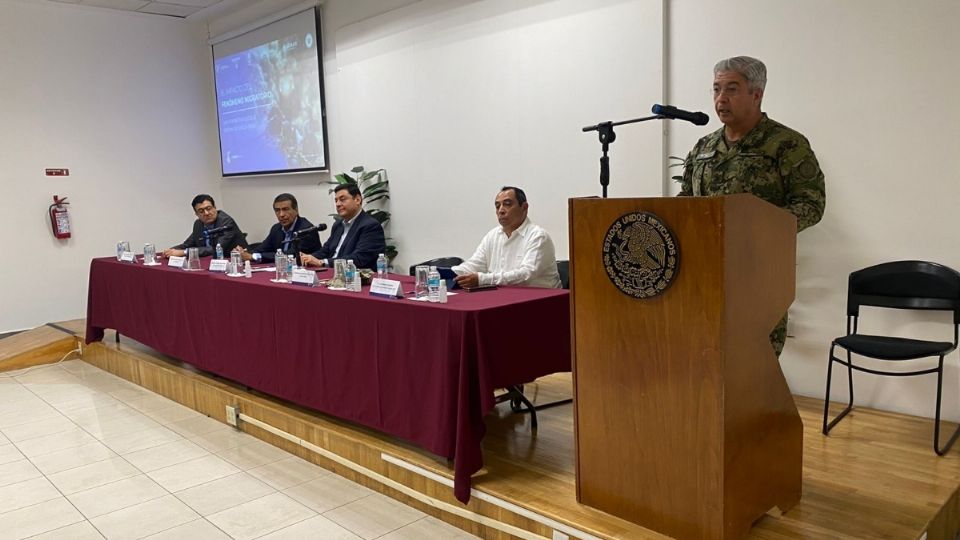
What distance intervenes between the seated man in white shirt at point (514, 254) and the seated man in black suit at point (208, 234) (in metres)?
2.47

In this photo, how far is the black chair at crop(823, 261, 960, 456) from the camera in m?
2.55

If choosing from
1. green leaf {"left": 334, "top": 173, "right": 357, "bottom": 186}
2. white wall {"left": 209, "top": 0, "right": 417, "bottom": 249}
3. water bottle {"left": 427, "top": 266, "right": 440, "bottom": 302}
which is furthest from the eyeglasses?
green leaf {"left": 334, "top": 173, "right": 357, "bottom": 186}

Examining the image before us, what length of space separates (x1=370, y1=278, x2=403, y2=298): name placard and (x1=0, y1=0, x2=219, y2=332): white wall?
525 cm

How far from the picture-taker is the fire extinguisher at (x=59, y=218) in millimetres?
6395

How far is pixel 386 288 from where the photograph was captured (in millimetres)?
2699

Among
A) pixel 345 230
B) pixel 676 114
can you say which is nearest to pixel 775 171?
pixel 676 114

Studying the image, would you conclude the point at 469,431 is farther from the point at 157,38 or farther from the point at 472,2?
the point at 157,38

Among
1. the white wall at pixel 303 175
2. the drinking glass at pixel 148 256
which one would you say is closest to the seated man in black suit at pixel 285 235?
the drinking glass at pixel 148 256

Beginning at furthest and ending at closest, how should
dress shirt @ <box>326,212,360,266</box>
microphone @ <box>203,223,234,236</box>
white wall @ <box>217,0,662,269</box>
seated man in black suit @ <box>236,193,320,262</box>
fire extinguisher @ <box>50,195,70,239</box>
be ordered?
fire extinguisher @ <box>50,195,70,239</box>
microphone @ <box>203,223,234,236</box>
seated man in black suit @ <box>236,193,320,262</box>
dress shirt @ <box>326,212,360,266</box>
white wall @ <box>217,0,662,269</box>

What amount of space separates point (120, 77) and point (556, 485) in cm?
658

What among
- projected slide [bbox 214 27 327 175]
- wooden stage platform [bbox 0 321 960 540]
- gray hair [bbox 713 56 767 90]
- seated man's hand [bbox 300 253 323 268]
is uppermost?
projected slide [bbox 214 27 327 175]

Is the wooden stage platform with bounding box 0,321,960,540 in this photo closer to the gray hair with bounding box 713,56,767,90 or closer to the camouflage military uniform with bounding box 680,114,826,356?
the camouflage military uniform with bounding box 680,114,826,356

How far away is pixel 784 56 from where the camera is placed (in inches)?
126

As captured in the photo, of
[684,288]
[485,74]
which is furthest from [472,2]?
[684,288]
